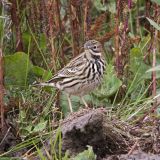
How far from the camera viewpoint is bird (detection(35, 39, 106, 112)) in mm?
6020

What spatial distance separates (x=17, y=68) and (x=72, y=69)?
601mm

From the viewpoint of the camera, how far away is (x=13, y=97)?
20.4 ft

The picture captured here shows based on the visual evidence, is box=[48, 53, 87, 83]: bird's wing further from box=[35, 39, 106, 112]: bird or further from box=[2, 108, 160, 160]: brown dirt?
box=[2, 108, 160, 160]: brown dirt

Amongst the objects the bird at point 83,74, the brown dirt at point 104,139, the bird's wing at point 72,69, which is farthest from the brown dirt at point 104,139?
the bird's wing at point 72,69

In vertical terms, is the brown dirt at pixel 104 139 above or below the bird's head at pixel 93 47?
below

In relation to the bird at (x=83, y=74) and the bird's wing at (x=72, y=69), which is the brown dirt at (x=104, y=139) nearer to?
the bird at (x=83, y=74)

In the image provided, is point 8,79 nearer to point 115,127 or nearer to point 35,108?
point 35,108

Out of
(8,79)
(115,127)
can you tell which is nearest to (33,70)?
(8,79)

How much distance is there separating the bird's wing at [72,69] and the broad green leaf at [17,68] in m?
0.34

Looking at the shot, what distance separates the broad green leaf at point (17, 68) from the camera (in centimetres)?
641

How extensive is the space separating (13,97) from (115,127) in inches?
50.4

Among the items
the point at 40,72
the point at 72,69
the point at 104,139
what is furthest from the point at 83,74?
the point at 104,139

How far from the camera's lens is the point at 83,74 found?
19.9ft

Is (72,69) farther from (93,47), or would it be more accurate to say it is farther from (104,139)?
(104,139)
